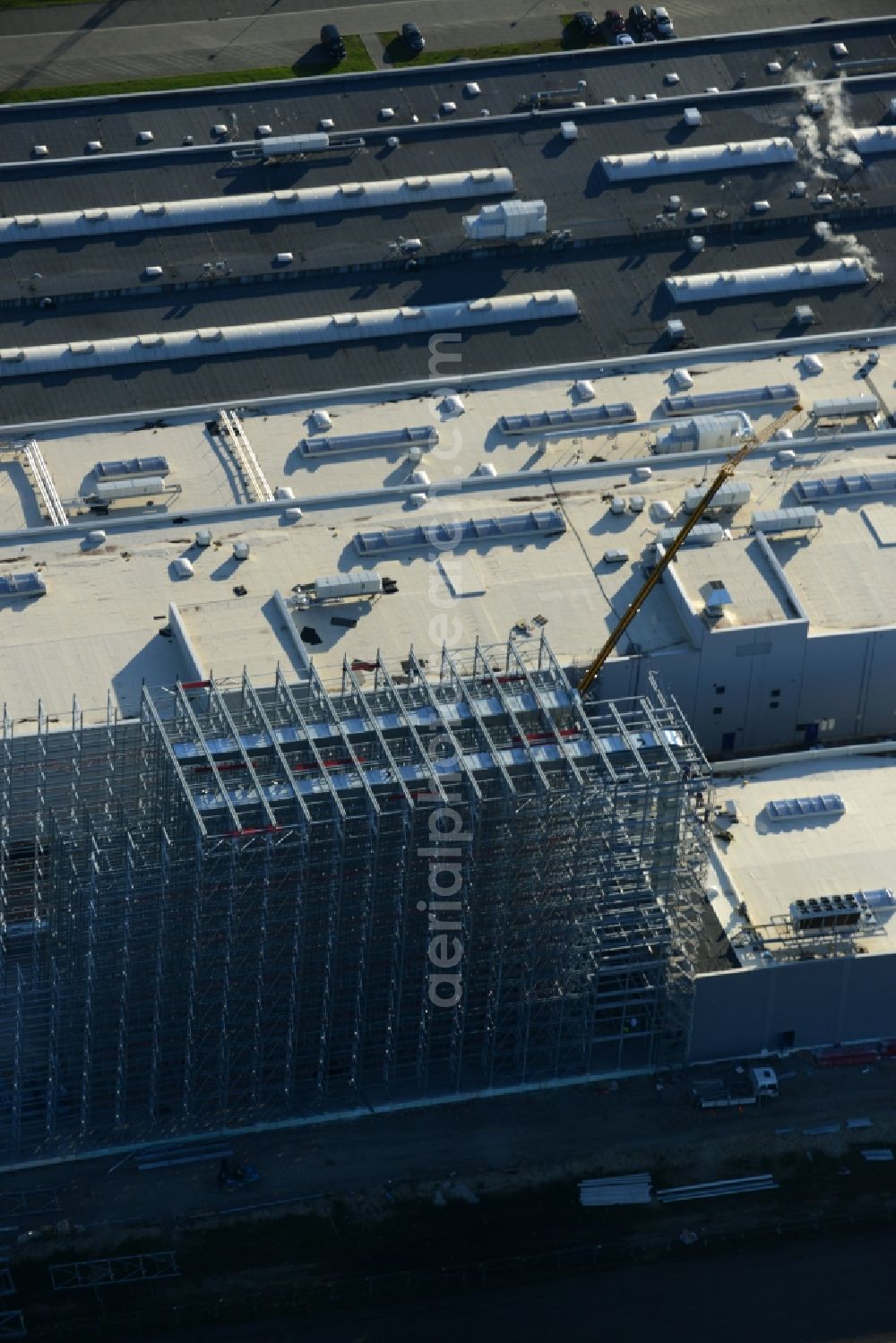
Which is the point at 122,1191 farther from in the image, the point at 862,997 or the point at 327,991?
the point at 862,997

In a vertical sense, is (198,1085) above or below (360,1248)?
above

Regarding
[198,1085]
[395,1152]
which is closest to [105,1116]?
[198,1085]

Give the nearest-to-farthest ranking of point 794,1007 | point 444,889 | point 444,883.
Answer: point 444,883, point 444,889, point 794,1007

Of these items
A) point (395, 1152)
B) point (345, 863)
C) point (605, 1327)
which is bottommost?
point (605, 1327)

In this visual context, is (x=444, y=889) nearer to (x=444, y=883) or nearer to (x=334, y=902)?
(x=444, y=883)

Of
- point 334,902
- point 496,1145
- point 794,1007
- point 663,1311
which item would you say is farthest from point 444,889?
point 663,1311

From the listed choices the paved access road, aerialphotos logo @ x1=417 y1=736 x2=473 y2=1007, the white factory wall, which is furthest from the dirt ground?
the paved access road

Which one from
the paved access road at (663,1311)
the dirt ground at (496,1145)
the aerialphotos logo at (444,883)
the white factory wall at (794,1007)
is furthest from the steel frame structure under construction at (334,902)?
the paved access road at (663,1311)

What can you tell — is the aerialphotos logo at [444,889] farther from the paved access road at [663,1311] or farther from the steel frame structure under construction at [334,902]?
the paved access road at [663,1311]
